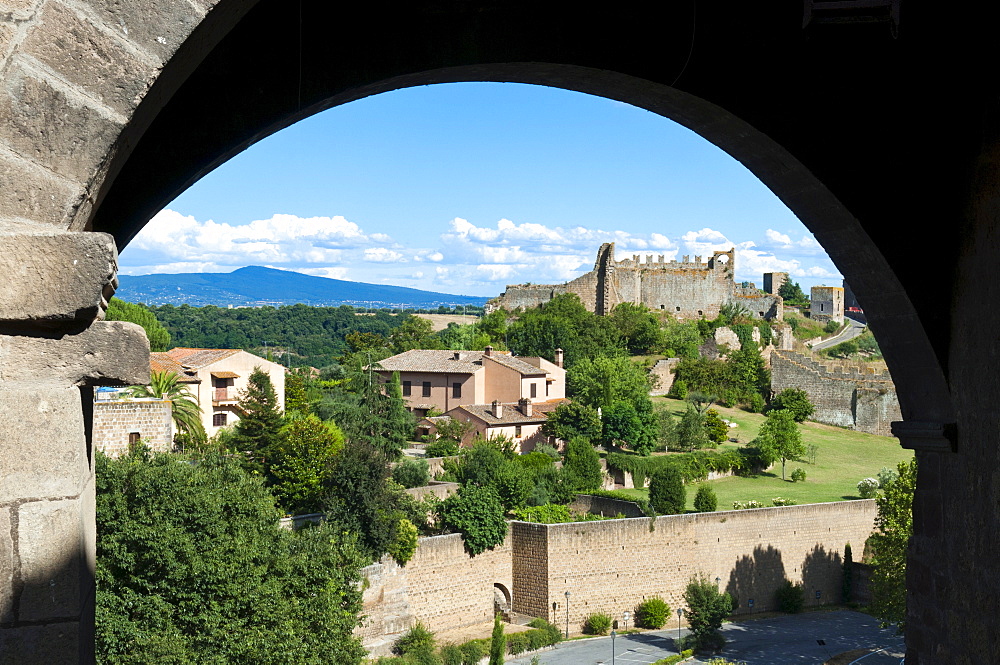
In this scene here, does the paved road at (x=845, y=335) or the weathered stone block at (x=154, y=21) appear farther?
the paved road at (x=845, y=335)

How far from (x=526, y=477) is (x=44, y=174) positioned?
2471 cm

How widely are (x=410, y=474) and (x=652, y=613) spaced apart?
7.25 metres

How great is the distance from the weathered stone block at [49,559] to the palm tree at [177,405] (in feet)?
71.2

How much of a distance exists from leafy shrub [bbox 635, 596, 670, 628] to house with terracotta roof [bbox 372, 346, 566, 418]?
1117cm

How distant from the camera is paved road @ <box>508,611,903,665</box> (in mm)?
21125

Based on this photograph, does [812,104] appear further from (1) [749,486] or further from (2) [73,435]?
(1) [749,486]

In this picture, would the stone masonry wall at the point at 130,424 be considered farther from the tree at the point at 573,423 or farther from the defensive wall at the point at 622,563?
the tree at the point at 573,423

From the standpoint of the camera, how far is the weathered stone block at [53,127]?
1454 mm

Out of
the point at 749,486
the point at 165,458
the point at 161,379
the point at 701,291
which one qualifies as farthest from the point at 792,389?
the point at 165,458

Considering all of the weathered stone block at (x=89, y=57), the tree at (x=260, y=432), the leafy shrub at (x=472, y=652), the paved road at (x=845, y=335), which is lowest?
the leafy shrub at (x=472, y=652)

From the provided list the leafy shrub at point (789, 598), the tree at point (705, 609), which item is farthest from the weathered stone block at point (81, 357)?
the leafy shrub at point (789, 598)

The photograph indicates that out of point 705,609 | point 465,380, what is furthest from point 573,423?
point 705,609

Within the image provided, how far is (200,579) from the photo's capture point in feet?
45.2

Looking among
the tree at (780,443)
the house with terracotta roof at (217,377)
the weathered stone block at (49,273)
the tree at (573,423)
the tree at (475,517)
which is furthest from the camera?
the tree at (573,423)
